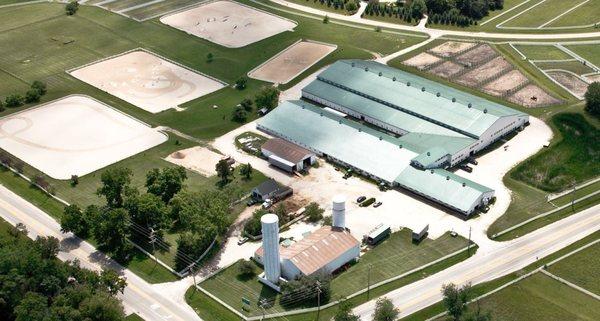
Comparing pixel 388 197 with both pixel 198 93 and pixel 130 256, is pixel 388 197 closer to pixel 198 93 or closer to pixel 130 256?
pixel 130 256

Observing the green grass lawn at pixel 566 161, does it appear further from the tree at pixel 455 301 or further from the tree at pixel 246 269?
the tree at pixel 246 269

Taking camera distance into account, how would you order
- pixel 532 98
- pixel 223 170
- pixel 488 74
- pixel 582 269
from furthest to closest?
pixel 488 74, pixel 532 98, pixel 223 170, pixel 582 269

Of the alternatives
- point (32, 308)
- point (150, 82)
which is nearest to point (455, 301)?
point (32, 308)

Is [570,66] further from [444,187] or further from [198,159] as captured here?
[198,159]

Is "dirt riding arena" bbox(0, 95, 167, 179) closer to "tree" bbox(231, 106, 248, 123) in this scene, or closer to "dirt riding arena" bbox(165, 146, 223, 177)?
"dirt riding arena" bbox(165, 146, 223, 177)

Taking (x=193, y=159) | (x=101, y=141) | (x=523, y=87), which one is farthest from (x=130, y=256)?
(x=523, y=87)

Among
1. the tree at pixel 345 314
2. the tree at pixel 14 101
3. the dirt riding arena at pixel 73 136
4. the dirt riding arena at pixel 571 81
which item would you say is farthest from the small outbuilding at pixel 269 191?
the dirt riding arena at pixel 571 81
